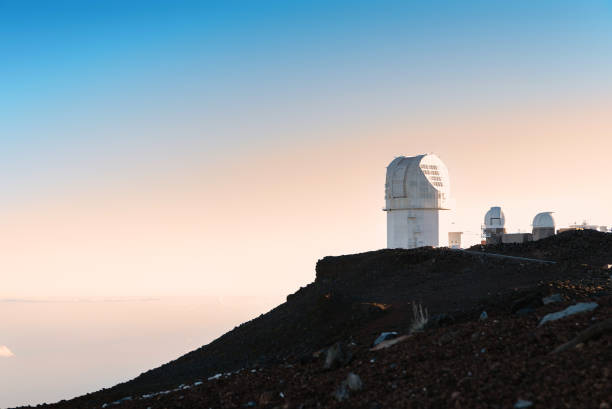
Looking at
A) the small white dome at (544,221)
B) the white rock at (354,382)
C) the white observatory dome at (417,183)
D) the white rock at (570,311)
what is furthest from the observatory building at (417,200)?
the white rock at (354,382)

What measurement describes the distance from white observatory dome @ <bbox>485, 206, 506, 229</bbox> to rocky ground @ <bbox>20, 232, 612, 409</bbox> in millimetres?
36567

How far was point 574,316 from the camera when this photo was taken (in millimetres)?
10930

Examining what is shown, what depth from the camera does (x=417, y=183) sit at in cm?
5078

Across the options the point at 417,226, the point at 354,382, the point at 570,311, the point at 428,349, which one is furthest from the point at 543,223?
the point at 354,382

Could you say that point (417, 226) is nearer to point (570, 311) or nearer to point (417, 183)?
point (417, 183)

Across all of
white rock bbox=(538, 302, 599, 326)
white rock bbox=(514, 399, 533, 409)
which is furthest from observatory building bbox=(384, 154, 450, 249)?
white rock bbox=(514, 399, 533, 409)

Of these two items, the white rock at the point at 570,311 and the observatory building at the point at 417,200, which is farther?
the observatory building at the point at 417,200

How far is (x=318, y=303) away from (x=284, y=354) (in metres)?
3.98

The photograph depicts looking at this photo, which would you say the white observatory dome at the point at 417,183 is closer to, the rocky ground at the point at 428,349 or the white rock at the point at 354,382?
the rocky ground at the point at 428,349

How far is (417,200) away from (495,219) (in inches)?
676

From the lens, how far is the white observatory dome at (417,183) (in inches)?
1997

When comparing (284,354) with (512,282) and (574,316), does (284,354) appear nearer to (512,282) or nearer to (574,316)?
(512,282)

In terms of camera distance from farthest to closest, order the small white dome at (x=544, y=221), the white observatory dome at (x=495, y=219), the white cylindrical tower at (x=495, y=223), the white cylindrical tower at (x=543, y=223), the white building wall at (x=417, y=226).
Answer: the white observatory dome at (x=495, y=219) → the white cylindrical tower at (x=495, y=223) → the small white dome at (x=544, y=221) → the white cylindrical tower at (x=543, y=223) → the white building wall at (x=417, y=226)

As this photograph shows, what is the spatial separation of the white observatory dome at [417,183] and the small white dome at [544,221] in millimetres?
15428
